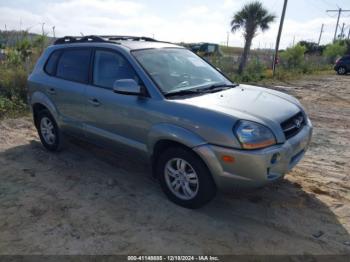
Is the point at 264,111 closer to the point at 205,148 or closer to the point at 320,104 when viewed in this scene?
the point at 205,148

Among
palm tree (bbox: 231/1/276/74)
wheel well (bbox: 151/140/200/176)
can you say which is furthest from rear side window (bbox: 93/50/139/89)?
palm tree (bbox: 231/1/276/74)

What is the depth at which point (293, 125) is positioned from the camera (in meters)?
3.49

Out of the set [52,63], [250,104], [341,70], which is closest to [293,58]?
[341,70]

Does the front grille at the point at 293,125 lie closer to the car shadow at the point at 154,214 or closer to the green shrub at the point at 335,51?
the car shadow at the point at 154,214

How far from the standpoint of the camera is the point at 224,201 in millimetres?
3793

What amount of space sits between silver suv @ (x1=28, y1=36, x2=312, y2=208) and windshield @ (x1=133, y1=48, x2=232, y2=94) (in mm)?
14

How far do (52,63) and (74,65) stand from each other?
0.65 m

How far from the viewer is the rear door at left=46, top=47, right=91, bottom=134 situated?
4.43 m

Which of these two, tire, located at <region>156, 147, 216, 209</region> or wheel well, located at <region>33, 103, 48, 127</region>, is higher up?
wheel well, located at <region>33, 103, 48, 127</region>

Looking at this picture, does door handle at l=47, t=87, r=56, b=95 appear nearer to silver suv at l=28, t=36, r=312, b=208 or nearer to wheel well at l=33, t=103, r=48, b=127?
silver suv at l=28, t=36, r=312, b=208

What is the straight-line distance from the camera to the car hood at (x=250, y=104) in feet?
10.5

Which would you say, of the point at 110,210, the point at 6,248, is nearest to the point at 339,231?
the point at 110,210

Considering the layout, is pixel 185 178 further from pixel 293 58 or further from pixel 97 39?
pixel 293 58

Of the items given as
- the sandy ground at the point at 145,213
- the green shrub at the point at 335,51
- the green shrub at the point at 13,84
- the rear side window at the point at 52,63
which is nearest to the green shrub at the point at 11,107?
the green shrub at the point at 13,84
